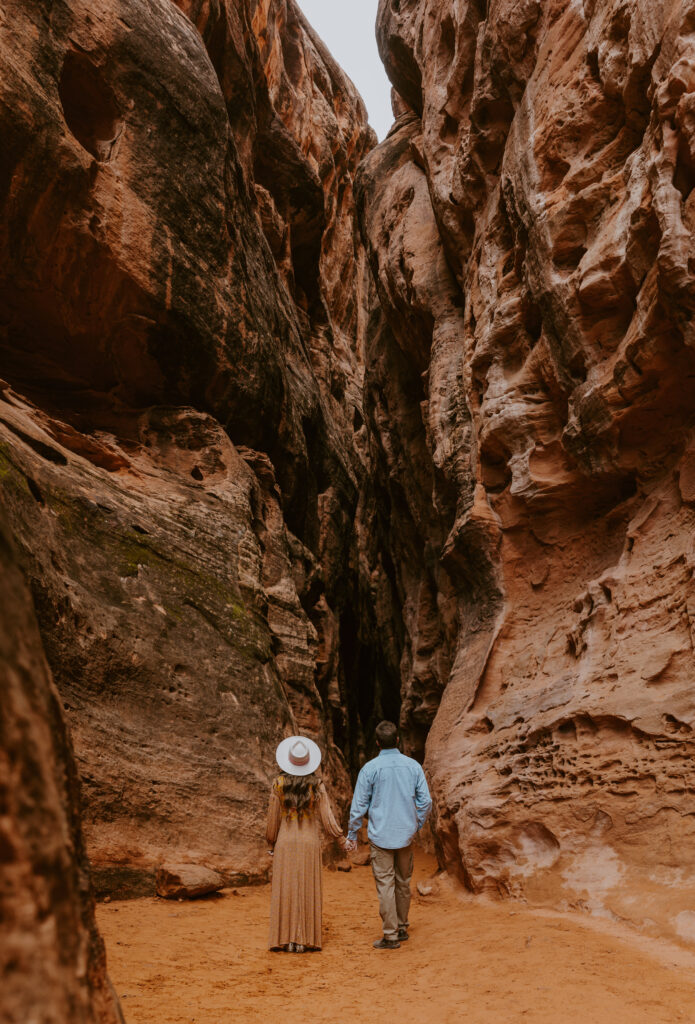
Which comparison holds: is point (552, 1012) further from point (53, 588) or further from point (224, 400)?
point (224, 400)

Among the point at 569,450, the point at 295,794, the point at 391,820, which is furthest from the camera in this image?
the point at 569,450

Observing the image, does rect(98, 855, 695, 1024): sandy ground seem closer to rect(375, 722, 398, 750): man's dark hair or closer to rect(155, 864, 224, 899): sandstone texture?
rect(155, 864, 224, 899): sandstone texture

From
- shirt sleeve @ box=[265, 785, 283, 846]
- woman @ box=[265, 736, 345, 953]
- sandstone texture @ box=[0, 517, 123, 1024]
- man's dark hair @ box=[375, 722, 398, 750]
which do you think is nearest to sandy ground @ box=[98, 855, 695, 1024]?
woman @ box=[265, 736, 345, 953]

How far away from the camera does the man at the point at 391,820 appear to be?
5.84 metres

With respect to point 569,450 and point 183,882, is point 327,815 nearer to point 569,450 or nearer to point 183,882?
point 183,882

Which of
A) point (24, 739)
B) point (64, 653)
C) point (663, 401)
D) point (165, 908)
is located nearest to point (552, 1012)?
point (24, 739)

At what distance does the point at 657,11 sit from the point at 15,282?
9.18m

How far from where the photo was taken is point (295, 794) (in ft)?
20.2

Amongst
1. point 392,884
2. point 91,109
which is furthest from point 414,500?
point 392,884

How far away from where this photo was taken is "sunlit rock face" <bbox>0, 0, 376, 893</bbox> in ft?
26.3

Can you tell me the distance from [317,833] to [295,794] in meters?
0.40

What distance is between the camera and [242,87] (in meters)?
16.6

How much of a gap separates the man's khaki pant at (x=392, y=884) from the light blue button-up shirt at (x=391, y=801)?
10cm

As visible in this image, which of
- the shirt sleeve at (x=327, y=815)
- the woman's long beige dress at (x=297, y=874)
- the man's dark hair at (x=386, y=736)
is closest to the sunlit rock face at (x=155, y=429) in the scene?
the woman's long beige dress at (x=297, y=874)
